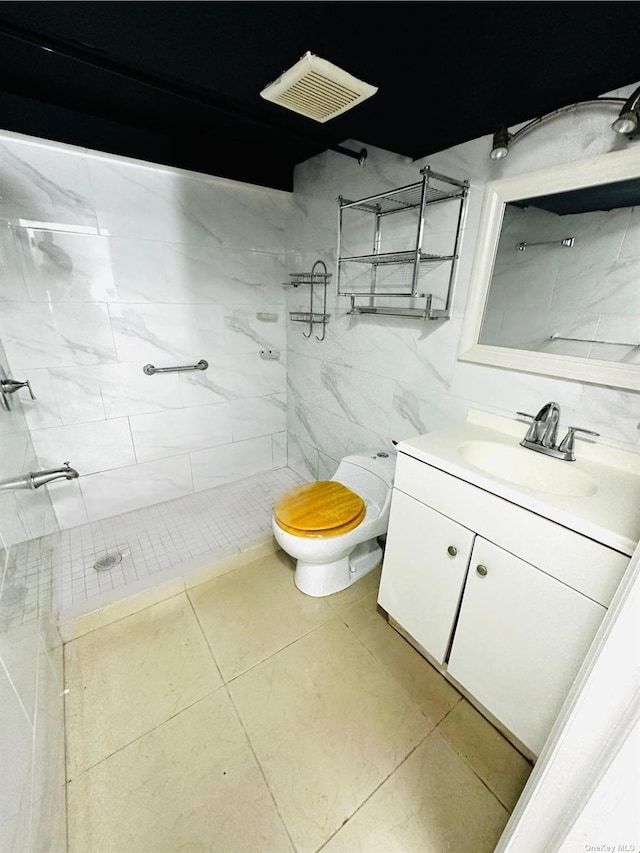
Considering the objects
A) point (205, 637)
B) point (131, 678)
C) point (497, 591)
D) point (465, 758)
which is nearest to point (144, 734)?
point (131, 678)

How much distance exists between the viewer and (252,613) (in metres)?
1.55

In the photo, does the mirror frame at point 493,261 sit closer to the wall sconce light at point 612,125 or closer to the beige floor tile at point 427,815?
the wall sconce light at point 612,125

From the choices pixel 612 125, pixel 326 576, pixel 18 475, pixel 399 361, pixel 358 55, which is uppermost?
pixel 358 55

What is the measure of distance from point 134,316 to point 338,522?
5.17 feet

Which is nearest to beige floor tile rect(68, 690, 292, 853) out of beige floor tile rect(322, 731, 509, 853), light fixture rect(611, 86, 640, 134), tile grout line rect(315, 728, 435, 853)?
tile grout line rect(315, 728, 435, 853)

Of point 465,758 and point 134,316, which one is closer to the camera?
point 465,758

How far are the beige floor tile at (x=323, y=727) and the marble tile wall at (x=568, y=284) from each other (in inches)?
54.5

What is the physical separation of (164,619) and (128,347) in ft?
4.68

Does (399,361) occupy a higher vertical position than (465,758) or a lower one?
higher

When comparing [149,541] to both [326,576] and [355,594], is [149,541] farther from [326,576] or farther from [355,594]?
[355,594]

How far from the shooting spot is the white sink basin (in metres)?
1.08

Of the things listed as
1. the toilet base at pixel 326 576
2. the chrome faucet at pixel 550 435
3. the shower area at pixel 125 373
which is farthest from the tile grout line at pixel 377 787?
the chrome faucet at pixel 550 435

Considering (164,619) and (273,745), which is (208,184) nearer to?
(164,619)

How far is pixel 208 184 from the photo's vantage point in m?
1.92
